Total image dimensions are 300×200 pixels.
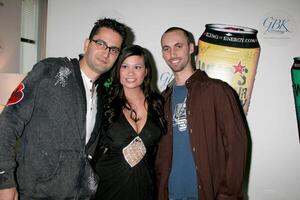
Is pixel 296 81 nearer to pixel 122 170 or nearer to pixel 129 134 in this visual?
pixel 129 134

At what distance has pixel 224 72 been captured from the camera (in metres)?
2.19

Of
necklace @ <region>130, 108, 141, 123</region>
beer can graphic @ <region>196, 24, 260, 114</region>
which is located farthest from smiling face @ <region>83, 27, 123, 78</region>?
beer can graphic @ <region>196, 24, 260, 114</region>

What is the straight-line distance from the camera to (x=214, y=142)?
1.66 meters

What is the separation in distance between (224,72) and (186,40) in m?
0.54

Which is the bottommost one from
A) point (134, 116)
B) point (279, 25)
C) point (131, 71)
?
point (134, 116)

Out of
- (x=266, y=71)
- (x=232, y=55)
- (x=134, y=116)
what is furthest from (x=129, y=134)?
(x=266, y=71)

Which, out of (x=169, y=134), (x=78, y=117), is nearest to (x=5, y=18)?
(x=78, y=117)

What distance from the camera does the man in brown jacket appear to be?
5.21 ft

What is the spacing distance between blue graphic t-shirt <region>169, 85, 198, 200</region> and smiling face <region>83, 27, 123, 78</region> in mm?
621

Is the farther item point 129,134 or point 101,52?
point 129,134

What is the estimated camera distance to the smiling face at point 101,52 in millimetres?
1491

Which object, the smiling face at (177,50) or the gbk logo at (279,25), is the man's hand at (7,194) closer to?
the smiling face at (177,50)

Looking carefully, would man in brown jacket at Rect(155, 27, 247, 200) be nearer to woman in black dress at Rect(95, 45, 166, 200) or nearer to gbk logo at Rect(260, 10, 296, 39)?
woman in black dress at Rect(95, 45, 166, 200)

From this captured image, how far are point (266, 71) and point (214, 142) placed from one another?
3.08 feet
